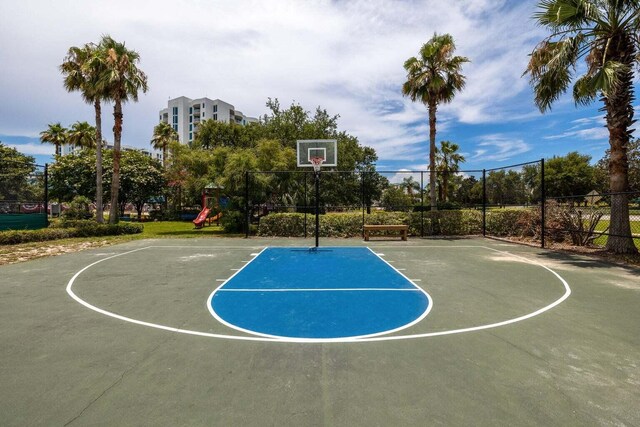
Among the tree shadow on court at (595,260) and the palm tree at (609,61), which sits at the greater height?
the palm tree at (609,61)

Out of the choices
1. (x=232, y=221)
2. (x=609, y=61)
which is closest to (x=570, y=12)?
(x=609, y=61)

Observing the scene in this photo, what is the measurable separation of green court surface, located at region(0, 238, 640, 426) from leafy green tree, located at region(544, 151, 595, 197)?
5041 centimetres

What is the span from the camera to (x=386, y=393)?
2988mm

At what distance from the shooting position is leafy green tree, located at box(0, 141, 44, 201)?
605 inches

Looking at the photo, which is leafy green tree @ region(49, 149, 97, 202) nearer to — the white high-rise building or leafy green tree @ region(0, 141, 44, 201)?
leafy green tree @ region(0, 141, 44, 201)

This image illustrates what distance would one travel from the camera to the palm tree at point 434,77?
17.4 metres

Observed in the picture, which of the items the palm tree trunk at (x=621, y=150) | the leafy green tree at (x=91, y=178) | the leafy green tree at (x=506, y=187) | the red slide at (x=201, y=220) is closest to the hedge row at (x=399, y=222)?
the leafy green tree at (x=506, y=187)

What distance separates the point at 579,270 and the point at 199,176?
2029 cm

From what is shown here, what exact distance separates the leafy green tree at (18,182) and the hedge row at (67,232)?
2.00 metres

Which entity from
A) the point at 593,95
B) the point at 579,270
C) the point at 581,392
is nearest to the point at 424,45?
the point at 593,95

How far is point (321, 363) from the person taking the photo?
3.57 metres

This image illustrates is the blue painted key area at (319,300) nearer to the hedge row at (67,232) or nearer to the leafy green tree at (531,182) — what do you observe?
the leafy green tree at (531,182)

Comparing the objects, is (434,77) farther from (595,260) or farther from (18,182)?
(18,182)

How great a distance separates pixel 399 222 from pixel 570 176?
44744 mm
